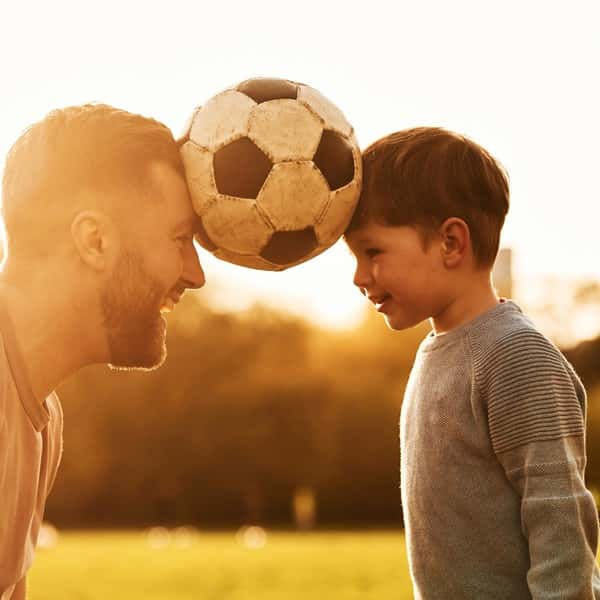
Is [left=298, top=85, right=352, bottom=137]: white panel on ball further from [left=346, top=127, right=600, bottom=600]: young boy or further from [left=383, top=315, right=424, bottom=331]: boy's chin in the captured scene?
[left=383, top=315, right=424, bottom=331]: boy's chin

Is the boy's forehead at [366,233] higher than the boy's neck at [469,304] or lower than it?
higher

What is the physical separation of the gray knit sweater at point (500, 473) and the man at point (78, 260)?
3.81ft

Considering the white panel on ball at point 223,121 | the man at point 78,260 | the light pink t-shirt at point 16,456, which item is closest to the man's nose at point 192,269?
the man at point 78,260

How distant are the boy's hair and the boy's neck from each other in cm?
9

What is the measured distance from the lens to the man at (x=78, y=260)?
389cm


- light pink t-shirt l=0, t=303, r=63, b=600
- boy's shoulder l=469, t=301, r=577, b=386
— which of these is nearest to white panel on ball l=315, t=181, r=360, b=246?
boy's shoulder l=469, t=301, r=577, b=386

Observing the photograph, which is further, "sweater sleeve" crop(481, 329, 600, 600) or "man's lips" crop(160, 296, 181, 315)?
"man's lips" crop(160, 296, 181, 315)

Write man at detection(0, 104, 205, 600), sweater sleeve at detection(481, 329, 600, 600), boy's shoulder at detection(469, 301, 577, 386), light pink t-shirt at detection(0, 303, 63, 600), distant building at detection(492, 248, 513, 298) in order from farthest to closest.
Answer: distant building at detection(492, 248, 513, 298)
man at detection(0, 104, 205, 600)
light pink t-shirt at detection(0, 303, 63, 600)
boy's shoulder at detection(469, 301, 577, 386)
sweater sleeve at detection(481, 329, 600, 600)

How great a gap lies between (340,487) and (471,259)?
43.1m

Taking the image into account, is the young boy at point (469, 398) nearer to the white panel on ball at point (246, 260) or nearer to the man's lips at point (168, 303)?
the white panel on ball at point (246, 260)

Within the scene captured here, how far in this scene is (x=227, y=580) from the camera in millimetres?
14516

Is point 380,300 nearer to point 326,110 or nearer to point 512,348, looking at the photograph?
point 512,348

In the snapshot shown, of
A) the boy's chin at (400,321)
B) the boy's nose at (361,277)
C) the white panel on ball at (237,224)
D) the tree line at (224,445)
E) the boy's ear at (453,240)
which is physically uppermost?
the white panel on ball at (237,224)

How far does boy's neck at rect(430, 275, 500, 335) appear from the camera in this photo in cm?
393
